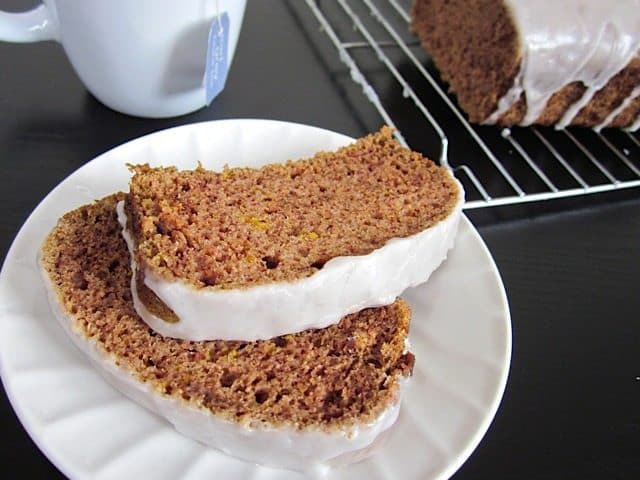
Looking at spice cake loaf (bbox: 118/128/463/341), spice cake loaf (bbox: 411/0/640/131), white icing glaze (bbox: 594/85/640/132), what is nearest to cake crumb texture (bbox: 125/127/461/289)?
spice cake loaf (bbox: 118/128/463/341)

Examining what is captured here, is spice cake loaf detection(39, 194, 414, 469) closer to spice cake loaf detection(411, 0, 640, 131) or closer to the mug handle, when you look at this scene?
the mug handle

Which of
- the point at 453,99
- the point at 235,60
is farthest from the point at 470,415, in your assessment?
the point at 235,60

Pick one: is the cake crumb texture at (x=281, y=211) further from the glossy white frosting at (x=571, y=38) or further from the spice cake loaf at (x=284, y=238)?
the glossy white frosting at (x=571, y=38)

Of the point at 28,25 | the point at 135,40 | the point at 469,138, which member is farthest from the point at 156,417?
the point at 469,138

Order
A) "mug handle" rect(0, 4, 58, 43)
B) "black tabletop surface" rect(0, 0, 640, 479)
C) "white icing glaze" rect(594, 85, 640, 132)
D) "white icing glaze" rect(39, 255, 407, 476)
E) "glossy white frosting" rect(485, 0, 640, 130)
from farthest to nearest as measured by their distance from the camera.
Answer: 1. "white icing glaze" rect(594, 85, 640, 132)
2. "glossy white frosting" rect(485, 0, 640, 130)
3. "mug handle" rect(0, 4, 58, 43)
4. "black tabletop surface" rect(0, 0, 640, 479)
5. "white icing glaze" rect(39, 255, 407, 476)

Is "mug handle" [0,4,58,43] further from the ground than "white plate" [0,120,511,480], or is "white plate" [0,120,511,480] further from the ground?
"mug handle" [0,4,58,43]

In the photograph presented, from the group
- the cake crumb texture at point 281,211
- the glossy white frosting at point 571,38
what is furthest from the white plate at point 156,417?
the glossy white frosting at point 571,38

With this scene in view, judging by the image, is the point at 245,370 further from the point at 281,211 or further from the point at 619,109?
the point at 619,109
